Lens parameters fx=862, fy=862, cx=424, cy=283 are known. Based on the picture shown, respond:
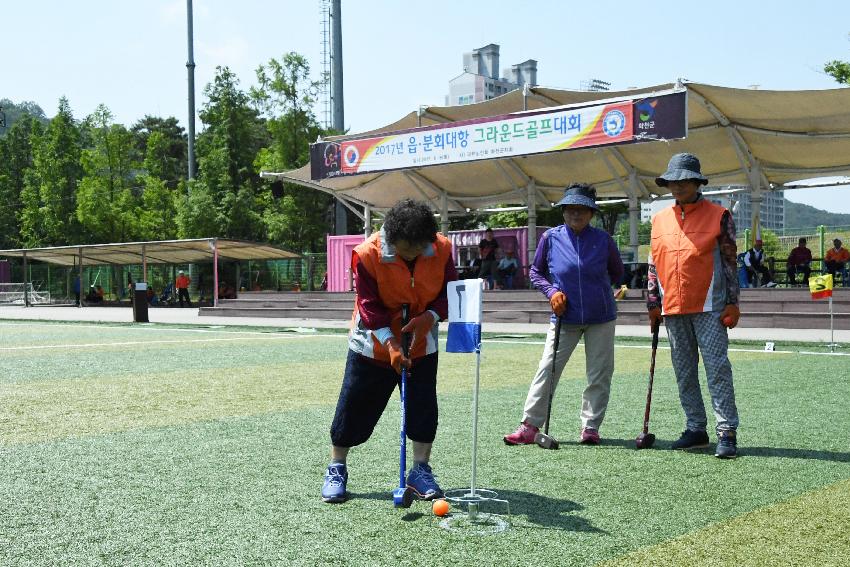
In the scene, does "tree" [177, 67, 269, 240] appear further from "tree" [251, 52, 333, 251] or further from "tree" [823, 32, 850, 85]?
"tree" [823, 32, 850, 85]

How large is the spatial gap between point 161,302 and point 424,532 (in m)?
36.8

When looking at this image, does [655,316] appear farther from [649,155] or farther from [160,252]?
[160,252]

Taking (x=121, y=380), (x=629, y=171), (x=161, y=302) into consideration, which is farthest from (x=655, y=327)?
(x=161, y=302)

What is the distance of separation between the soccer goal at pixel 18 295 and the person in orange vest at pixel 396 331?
1706 inches

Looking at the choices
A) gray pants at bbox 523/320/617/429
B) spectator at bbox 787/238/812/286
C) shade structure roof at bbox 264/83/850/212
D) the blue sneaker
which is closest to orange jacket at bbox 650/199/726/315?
gray pants at bbox 523/320/617/429

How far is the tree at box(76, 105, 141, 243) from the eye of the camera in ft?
158

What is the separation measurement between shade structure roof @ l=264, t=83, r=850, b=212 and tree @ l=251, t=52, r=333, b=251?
35.6ft

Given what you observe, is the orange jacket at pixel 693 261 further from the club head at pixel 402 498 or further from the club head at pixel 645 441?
the club head at pixel 402 498

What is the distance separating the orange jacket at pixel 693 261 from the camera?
18.3 ft

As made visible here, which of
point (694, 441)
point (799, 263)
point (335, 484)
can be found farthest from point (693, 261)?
point (799, 263)

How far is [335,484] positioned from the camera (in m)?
4.44

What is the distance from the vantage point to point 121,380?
391 inches

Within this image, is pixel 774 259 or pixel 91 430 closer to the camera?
pixel 91 430

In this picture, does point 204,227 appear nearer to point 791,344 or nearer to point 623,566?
point 791,344
